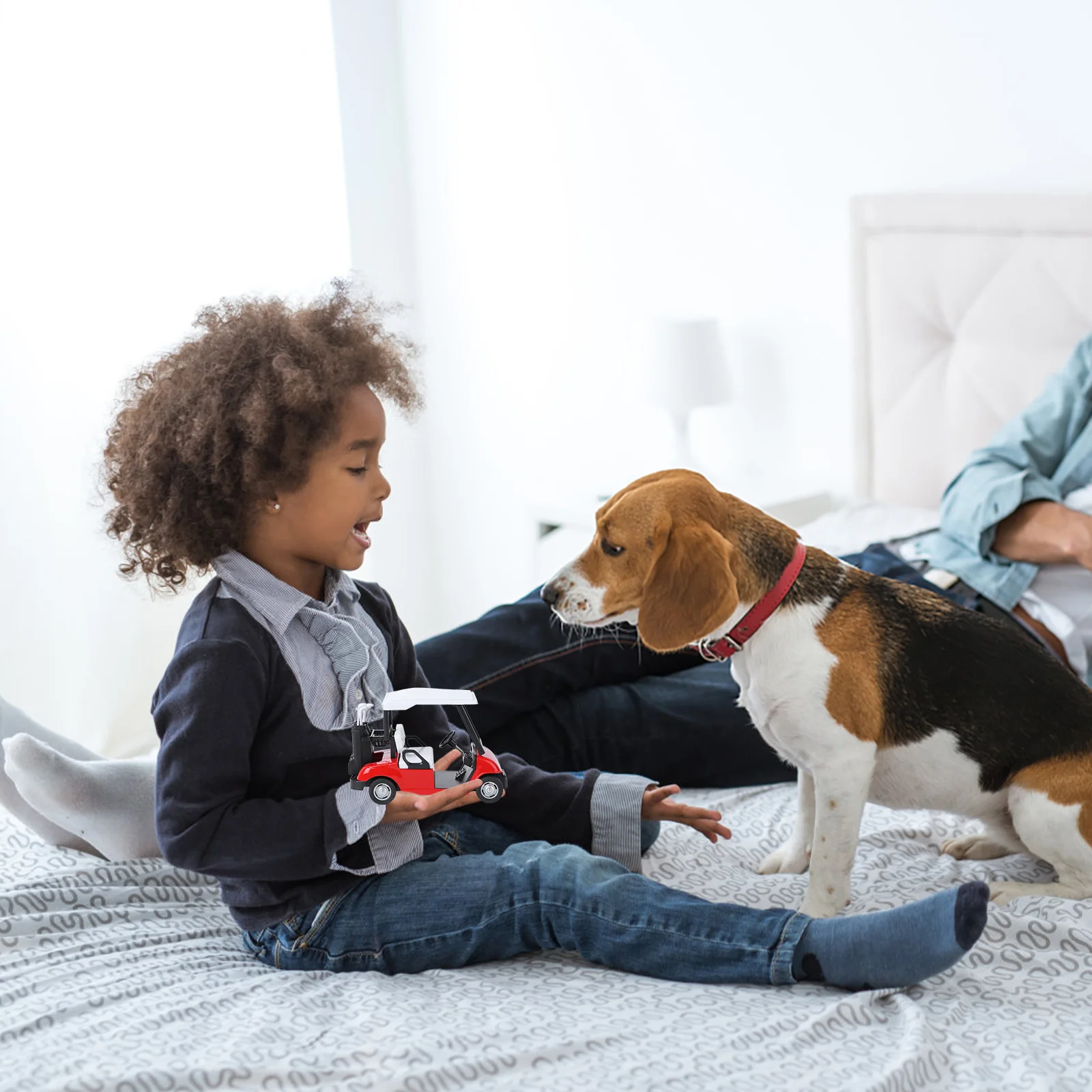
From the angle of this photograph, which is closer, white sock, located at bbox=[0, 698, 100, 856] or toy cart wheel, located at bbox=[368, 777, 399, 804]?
toy cart wheel, located at bbox=[368, 777, 399, 804]

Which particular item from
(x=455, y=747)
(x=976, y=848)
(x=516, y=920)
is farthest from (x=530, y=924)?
(x=976, y=848)

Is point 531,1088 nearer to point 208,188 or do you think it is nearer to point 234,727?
point 234,727

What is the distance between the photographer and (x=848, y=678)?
1443mm

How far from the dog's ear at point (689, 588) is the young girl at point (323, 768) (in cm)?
28

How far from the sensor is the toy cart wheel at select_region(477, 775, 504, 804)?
1.38 metres

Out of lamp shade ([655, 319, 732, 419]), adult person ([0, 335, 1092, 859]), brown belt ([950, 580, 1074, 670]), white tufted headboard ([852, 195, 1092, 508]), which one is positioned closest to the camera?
adult person ([0, 335, 1092, 859])

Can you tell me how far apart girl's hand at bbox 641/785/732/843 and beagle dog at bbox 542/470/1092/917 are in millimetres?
129

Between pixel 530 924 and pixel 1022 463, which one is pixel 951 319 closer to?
pixel 1022 463

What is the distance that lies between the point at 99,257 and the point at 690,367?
1.59m

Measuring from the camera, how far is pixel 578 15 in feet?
11.8

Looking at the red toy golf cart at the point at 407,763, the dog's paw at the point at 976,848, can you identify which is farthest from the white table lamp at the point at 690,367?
the red toy golf cart at the point at 407,763

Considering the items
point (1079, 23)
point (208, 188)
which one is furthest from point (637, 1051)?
point (208, 188)

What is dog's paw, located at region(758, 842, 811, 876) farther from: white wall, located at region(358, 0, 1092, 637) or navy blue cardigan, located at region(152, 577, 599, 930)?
white wall, located at region(358, 0, 1092, 637)

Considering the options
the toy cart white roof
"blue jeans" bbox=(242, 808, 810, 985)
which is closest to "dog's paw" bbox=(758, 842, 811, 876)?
"blue jeans" bbox=(242, 808, 810, 985)
